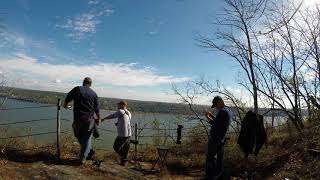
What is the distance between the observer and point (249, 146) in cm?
1059

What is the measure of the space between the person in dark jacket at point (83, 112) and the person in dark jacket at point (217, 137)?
3.02 m

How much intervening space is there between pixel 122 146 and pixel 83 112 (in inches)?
64.6

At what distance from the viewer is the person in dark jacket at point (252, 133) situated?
34.3ft

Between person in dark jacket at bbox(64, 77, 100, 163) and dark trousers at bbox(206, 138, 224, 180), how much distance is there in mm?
3024

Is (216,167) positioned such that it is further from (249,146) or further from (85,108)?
(85,108)

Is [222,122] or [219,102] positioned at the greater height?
[219,102]

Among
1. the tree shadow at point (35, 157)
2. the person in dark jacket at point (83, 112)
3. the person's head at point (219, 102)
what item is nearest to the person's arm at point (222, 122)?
the person's head at point (219, 102)

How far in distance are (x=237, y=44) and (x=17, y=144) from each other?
914 centimetres

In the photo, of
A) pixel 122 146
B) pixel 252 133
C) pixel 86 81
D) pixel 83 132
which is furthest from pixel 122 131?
pixel 252 133

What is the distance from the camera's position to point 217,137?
9.20 metres

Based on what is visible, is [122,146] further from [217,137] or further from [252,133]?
[252,133]

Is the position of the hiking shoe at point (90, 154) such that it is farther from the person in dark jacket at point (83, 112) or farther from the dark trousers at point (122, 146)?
the dark trousers at point (122, 146)

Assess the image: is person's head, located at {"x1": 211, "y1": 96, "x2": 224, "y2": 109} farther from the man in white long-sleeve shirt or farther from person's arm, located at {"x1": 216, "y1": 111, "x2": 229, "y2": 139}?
the man in white long-sleeve shirt

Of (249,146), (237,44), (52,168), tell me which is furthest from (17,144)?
(237,44)
